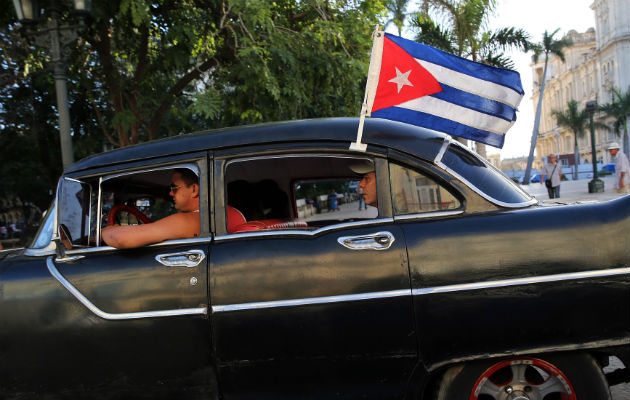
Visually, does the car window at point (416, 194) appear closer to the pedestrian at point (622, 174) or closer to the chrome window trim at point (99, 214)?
the chrome window trim at point (99, 214)

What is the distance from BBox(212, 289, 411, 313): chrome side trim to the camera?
2387mm

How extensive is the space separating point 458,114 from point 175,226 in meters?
1.71

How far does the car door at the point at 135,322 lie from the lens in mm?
2521

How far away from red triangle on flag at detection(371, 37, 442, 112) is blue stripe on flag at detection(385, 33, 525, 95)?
0.14 feet

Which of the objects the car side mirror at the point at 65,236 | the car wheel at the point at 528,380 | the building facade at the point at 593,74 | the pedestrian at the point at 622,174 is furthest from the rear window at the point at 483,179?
the building facade at the point at 593,74

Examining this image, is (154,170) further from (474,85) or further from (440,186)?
(474,85)

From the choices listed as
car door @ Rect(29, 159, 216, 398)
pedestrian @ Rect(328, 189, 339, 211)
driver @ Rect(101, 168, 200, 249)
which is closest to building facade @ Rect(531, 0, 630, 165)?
pedestrian @ Rect(328, 189, 339, 211)

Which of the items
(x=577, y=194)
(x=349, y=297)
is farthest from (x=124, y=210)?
(x=577, y=194)

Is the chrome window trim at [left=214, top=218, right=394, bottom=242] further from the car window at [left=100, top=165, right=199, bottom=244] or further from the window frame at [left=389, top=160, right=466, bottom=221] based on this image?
the car window at [left=100, top=165, right=199, bottom=244]

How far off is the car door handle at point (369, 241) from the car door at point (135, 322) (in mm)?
714

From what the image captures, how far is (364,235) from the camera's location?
249 cm

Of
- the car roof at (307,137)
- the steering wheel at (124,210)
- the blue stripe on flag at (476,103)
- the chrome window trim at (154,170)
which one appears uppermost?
the blue stripe on flag at (476,103)

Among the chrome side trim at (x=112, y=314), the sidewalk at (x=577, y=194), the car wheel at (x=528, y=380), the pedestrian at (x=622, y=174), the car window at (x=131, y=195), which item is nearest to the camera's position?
the car wheel at (x=528, y=380)

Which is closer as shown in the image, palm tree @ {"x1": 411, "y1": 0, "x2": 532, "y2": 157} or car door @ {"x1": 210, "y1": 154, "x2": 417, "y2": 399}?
car door @ {"x1": 210, "y1": 154, "x2": 417, "y2": 399}
